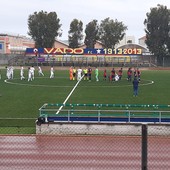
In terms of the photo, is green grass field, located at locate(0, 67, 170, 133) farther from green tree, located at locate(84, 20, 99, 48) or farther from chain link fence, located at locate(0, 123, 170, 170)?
green tree, located at locate(84, 20, 99, 48)

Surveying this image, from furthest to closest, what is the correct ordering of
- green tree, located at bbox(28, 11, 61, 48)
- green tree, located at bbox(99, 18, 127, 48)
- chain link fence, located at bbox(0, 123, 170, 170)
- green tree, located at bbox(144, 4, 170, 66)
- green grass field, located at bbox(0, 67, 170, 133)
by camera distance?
green tree, located at bbox(99, 18, 127, 48) → green tree, located at bbox(28, 11, 61, 48) → green tree, located at bbox(144, 4, 170, 66) → green grass field, located at bbox(0, 67, 170, 133) → chain link fence, located at bbox(0, 123, 170, 170)

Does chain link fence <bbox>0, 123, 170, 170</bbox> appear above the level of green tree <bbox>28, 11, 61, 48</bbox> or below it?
below

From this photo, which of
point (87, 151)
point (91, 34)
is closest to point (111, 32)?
point (91, 34)

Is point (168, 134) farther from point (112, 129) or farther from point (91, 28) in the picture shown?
point (91, 28)

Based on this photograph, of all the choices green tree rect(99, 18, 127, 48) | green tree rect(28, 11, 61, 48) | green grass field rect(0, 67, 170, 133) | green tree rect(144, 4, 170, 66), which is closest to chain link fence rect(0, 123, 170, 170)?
green grass field rect(0, 67, 170, 133)

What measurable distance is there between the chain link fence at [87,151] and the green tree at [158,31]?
6936 centimetres

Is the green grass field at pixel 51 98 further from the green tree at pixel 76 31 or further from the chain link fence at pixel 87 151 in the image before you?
the green tree at pixel 76 31

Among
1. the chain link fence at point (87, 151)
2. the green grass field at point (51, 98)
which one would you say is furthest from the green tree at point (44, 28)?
the chain link fence at point (87, 151)

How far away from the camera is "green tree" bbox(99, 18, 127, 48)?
97.2 metres

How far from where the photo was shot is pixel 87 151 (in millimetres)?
Answer: 12164

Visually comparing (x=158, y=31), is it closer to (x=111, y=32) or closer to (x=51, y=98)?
(x=111, y=32)

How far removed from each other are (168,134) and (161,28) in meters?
71.5

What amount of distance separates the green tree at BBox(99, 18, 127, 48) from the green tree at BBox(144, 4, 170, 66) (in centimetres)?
1419

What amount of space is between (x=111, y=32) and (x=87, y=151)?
88.0 meters
